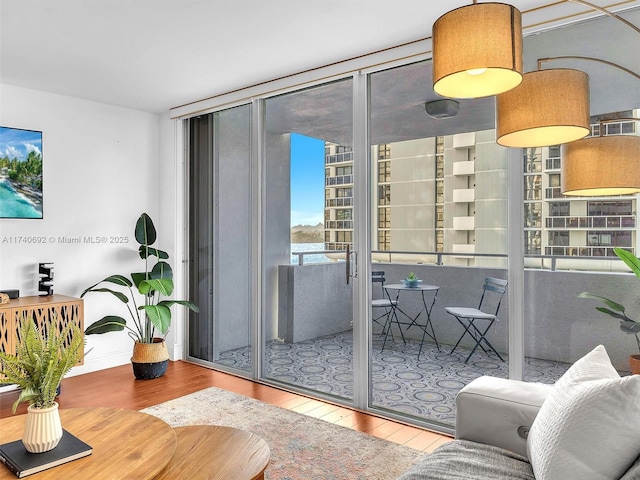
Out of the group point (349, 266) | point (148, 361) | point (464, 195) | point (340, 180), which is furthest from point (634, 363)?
point (148, 361)

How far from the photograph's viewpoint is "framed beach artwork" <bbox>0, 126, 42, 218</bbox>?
407cm

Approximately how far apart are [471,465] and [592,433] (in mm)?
447

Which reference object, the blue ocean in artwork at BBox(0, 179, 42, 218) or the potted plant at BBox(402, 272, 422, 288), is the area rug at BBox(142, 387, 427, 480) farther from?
the blue ocean in artwork at BBox(0, 179, 42, 218)

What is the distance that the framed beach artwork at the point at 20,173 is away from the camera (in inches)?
160

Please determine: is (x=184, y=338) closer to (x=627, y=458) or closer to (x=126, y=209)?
(x=126, y=209)

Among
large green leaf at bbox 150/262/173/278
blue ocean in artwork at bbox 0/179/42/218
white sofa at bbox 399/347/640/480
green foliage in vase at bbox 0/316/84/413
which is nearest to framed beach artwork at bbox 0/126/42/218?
blue ocean in artwork at bbox 0/179/42/218

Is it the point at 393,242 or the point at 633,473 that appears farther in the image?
the point at 393,242

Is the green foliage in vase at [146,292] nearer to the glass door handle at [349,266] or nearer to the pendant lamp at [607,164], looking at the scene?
the glass door handle at [349,266]

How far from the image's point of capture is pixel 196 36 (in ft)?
10.4

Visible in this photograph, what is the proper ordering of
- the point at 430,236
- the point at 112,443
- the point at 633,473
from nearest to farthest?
1. the point at 633,473
2. the point at 112,443
3. the point at 430,236

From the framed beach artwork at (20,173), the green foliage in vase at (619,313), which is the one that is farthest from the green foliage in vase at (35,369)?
the framed beach artwork at (20,173)

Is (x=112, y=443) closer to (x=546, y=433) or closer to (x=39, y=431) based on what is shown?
(x=39, y=431)

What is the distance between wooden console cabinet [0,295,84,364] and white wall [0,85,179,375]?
41cm

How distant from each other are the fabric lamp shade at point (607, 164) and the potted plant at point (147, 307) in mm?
3398
